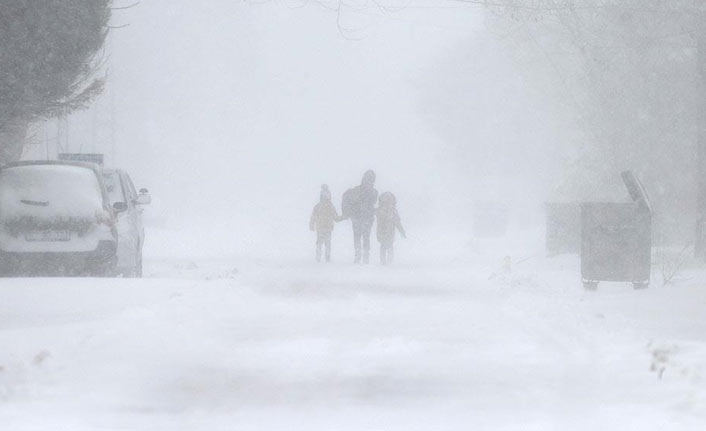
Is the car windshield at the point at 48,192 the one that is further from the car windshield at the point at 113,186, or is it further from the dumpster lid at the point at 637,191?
the dumpster lid at the point at 637,191

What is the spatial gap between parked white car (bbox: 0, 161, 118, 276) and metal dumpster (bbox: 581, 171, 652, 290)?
618 cm

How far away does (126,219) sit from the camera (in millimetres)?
16984

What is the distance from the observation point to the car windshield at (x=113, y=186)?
1789 centimetres

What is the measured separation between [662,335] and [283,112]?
17053 cm

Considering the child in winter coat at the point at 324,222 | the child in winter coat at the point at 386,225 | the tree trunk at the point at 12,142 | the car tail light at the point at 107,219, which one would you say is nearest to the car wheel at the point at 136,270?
the car tail light at the point at 107,219

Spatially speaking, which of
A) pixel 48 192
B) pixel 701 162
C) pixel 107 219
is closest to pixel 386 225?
pixel 701 162

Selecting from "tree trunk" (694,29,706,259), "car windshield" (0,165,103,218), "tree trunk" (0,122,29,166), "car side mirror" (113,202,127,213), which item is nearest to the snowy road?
"car windshield" (0,165,103,218)

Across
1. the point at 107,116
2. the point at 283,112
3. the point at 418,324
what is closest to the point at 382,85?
the point at 283,112

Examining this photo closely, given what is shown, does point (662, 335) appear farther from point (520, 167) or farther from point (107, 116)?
point (107, 116)

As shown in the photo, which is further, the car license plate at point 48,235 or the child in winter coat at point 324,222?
the child in winter coat at point 324,222

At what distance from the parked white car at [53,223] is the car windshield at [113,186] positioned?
8.74 ft

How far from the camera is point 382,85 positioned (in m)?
196

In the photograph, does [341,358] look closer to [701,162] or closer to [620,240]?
[620,240]

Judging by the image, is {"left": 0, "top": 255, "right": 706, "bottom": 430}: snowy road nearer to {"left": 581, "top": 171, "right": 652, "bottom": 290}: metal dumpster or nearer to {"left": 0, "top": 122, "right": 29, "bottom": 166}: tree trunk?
{"left": 581, "top": 171, "right": 652, "bottom": 290}: metal dumpster
